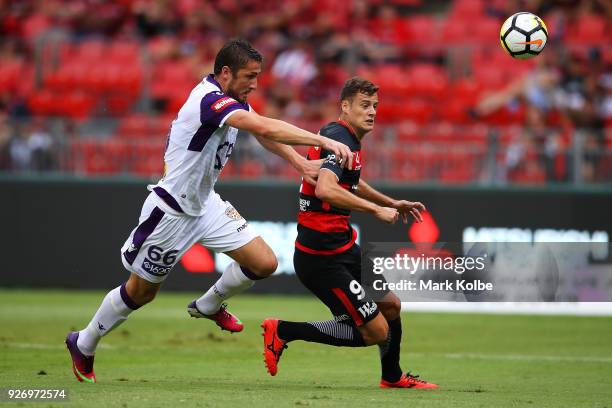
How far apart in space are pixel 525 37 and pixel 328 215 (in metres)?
3.91

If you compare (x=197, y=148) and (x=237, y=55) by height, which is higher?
(x=237, y=55)

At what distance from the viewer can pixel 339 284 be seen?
795 cm

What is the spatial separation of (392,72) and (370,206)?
12.2m

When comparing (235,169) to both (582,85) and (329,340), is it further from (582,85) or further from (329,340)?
(329,340)

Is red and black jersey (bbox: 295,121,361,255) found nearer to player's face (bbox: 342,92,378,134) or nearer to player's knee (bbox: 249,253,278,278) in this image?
player's face (bbox: 342,92,378,134)

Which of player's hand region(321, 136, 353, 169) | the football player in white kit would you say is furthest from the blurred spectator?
player's hand region(321, 136, 353, 169)

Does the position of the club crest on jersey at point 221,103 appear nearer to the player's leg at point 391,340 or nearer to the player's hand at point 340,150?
the player's hand at point 340,150

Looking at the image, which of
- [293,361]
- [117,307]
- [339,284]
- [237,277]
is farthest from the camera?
[293,361]

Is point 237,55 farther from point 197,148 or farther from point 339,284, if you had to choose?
point 339,284

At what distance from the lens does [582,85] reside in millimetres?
17969

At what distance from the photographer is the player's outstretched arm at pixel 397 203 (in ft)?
26.5

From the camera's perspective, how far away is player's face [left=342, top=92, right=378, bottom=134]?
26.4ft

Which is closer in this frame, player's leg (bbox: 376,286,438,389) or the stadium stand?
player's leg (bbox: 376,286,438,389)

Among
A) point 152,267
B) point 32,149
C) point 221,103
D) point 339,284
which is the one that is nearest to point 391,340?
point 339,284
